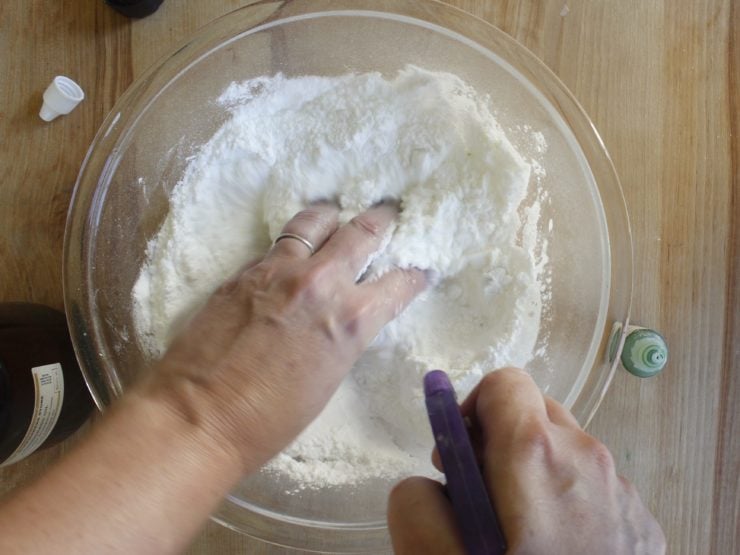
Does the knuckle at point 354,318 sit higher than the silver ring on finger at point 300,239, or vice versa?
the silver ring on finger at point 300,239

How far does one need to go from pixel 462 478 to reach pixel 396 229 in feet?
1.02

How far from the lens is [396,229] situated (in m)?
0.67

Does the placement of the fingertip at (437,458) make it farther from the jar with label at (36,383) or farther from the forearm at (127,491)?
the jar with label at (36,383)

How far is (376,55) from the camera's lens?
0.70 meters

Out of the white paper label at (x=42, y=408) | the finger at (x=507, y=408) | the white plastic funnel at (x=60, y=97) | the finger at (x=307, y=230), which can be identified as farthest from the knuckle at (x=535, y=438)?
the white plastic funnel at (x=60, y=97)

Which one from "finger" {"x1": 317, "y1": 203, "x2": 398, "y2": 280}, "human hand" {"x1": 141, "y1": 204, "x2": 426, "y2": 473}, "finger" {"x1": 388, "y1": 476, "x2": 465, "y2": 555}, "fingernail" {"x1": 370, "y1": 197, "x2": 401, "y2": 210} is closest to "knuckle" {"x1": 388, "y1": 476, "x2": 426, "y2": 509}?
"finger" {"x1": 388, "y1": 476, "x2": 465, "y2": 555}

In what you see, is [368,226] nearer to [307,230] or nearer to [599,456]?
[307,230]

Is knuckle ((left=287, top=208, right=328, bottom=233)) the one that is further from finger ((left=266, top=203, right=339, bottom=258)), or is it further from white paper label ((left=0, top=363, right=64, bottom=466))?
white paper label ((left=0, top=363, right=64, bottom=466))

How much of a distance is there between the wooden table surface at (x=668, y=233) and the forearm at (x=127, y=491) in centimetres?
36

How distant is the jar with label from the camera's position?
0.62 meters

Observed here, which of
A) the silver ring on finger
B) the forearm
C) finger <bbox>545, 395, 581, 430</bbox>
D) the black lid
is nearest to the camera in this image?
the forearm

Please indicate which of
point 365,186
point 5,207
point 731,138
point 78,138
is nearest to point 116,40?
point 78,138

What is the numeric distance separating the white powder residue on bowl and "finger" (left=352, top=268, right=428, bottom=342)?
0.9 inches

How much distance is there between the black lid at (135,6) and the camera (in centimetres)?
71
